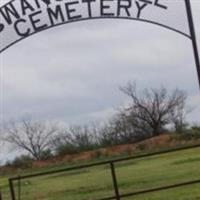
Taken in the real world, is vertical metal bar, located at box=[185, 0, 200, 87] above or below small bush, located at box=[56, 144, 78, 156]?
below

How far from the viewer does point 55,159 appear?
47250mm

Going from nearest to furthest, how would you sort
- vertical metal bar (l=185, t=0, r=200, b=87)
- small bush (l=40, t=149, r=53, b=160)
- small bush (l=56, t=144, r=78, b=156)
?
1. vertical metal bar (l=185, t=0, r=200, b=87)
2. small bush (l=56, t=144, r=78, b=156)
3. small bush (l=40, t=149, r=53, b=160)

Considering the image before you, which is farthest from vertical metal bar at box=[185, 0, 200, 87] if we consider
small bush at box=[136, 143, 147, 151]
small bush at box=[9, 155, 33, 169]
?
small bush at box=[136, 143, 147, 151]

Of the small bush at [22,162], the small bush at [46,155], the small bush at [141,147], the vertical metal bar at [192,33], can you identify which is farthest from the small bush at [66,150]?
the vertical metal bar at [192,33]

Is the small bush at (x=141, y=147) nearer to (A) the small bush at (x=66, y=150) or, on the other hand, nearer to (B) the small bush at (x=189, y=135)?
(B) the small bush at (x=189, y=135)

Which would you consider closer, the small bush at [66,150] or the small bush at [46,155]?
the small bush at [66,150]

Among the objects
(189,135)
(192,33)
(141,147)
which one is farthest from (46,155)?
(192,33)

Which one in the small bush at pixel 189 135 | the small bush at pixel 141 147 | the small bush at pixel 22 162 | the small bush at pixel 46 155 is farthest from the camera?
the small bush at pixel 46 155

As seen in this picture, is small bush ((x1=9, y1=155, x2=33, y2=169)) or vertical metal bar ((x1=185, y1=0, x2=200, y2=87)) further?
small bush ((x1=9, y1=155, x2=33, y2=169))

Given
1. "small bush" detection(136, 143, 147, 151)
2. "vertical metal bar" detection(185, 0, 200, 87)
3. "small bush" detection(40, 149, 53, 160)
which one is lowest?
"vertical metal bar" detection(185, 0, 200, 87)

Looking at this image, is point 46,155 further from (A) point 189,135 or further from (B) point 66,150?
(A) point 189,135

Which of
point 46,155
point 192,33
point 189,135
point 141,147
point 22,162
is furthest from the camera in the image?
point 46,155

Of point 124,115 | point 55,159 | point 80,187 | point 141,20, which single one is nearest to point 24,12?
point 141,20

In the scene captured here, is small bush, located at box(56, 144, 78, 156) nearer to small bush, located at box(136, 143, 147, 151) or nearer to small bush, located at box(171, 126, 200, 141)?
small bush, located at box(136, 143, 147, 151)
